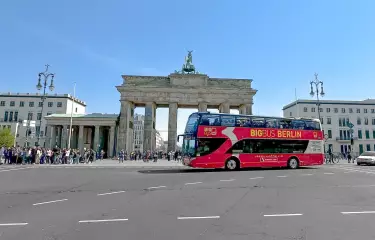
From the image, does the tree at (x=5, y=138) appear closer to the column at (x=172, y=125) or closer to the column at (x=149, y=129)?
the column at (x=149, y=129)

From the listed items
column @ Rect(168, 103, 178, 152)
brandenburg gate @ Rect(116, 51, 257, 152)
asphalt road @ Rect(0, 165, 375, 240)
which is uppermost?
brandenburg gate @ Rect(116, 51, 257, 152)

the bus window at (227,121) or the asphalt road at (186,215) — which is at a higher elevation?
the bus window at (227,121)

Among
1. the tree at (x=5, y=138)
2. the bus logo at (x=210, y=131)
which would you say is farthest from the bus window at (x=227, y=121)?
the tree at (x=5, y=138)

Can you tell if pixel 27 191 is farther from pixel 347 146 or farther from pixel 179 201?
pixel 347 146

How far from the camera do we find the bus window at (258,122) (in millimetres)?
22547

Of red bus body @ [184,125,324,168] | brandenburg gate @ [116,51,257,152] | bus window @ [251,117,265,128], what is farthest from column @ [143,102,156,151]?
bus window @ [251,117,265,128]

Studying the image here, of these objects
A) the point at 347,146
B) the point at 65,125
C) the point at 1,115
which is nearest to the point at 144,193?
the point at 65,125

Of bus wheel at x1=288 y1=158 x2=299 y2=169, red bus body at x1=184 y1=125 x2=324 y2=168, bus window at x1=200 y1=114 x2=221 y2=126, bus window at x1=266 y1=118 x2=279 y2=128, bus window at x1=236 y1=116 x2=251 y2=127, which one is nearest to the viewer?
red bus body at x1=184 y1=125 x2=324 y2=168

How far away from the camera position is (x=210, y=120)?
70.6ft

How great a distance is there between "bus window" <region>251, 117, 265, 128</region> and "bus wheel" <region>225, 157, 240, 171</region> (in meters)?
3.34

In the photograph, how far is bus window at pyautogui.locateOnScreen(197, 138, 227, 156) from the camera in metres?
21.0

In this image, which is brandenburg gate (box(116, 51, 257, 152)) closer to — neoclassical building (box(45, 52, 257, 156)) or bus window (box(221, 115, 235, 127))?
neoclassical building (box(45, 52, 257, 156))

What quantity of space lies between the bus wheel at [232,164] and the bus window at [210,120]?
319cm

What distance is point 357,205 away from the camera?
853cm
